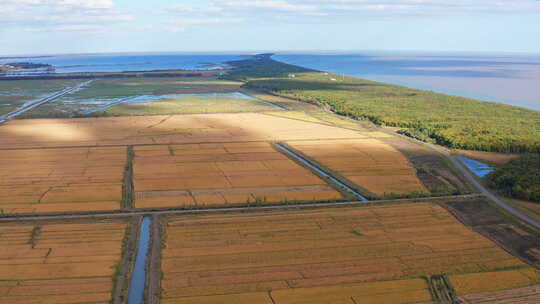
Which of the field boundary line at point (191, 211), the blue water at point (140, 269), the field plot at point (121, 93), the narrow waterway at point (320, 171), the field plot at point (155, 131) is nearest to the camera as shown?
the blue water at point (140, 269)

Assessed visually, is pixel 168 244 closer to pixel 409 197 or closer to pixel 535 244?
pixel 409 197

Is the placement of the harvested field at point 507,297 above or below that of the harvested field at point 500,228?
below

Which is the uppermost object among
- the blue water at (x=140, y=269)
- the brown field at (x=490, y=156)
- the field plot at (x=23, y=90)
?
the field plot at (x=23, y=90)

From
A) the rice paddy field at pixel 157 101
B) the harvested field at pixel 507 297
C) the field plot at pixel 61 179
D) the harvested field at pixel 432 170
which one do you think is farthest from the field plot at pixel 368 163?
the rice paddy field at pixel 157 101

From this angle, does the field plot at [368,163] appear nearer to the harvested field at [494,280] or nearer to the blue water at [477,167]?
the blue water at [477,167]

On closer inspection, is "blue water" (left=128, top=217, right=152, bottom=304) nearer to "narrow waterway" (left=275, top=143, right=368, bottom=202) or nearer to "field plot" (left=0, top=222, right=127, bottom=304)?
"field plot" (left=0, top=222, right=127, bottom=304)

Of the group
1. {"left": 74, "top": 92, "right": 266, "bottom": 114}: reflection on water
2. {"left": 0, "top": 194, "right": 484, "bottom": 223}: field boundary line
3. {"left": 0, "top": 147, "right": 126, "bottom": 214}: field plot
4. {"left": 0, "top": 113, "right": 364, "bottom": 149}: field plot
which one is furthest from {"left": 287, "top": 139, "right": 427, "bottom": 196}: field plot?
{"left": 74, "top": 92, "right": 266, "bottom": 114}: reflection on water

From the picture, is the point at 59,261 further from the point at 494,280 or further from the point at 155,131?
the point at 155,131

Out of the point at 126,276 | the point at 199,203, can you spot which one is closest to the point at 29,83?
the point at 199,203
